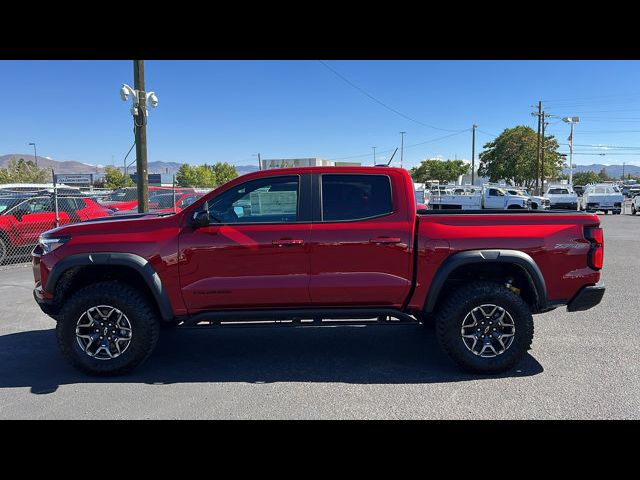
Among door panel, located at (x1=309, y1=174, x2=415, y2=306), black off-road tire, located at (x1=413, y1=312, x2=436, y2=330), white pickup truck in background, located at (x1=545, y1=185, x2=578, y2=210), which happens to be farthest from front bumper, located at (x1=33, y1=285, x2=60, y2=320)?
white pickup truck in background, located at (x1=545, y1=185, x2=578, y2=210)

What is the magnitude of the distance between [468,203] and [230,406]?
24.0 m

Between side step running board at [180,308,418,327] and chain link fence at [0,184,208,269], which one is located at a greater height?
chain link fence at [0,184,208,269]

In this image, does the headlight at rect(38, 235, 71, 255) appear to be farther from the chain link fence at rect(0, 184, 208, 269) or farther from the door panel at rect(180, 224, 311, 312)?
the chain link fence at rect(0, 184, 208, 269)

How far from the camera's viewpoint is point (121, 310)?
13.0 ft

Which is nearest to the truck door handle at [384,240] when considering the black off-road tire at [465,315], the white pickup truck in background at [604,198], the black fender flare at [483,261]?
the black fender flare at [483,261]

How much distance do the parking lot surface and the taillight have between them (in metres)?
1.01

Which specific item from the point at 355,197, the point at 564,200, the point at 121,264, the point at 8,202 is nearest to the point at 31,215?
the point at 8,202

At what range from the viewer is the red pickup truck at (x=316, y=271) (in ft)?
13.0

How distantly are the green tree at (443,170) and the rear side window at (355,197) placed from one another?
80985 millimetres

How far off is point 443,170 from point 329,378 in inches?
3408

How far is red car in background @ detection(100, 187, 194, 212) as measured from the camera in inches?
561

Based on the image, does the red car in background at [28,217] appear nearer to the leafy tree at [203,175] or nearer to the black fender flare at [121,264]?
the black fender flare at [121,264]
